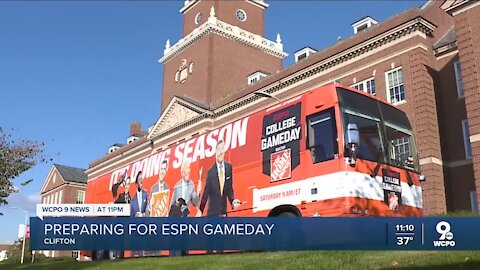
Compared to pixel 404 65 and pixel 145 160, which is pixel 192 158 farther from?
pixel 404 65

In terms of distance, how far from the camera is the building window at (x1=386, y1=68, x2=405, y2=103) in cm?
3056

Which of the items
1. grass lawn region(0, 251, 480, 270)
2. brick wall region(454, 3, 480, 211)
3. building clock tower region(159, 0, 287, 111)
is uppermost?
building clock tower region(159, 0, 287, 111)

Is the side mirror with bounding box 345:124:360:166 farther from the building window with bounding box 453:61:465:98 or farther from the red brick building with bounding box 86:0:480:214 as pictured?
the building window with bounding box 453:61:465:98

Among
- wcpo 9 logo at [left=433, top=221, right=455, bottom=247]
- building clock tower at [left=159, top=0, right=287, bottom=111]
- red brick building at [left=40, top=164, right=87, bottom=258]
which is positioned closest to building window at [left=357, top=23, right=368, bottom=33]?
building clock tower at [left=159, top=0, right=287, bottom=111]

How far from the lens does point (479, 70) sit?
85.8 feet

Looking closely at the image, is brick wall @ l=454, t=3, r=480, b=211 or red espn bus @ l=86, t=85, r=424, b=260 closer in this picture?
red espn bus @ l=86, t=85, r=424, b=260

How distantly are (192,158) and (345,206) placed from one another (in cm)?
761

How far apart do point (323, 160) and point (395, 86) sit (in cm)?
2003

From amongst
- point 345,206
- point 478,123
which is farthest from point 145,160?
point 478,123

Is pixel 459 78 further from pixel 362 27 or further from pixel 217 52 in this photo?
pixel 217 52

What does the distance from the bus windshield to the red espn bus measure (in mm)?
27

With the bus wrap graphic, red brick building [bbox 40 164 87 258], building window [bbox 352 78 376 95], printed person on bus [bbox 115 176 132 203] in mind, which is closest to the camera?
the bus wrap graphic

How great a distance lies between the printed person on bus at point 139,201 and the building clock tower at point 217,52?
28830 millimetres

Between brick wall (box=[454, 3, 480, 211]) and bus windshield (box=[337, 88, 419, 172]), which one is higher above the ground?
brick wall (box=[454, 3, 480, 211])
